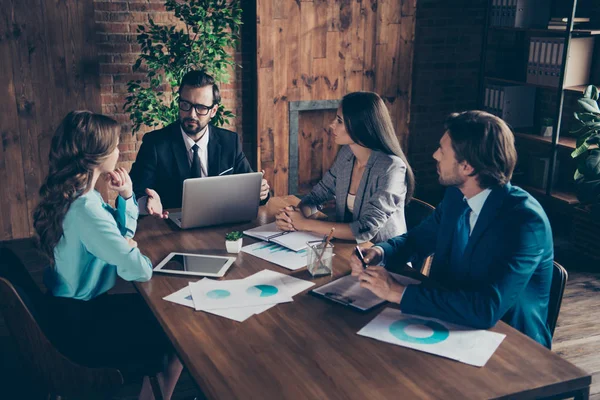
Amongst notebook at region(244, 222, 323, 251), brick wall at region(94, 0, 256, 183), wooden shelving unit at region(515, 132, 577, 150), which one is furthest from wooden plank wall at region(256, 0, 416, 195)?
notebook at region(244, 222, 323, 251)

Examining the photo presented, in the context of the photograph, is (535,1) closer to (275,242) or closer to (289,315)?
(275,242)

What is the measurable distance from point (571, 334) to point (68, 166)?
9.31ft

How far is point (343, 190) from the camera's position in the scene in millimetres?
3146

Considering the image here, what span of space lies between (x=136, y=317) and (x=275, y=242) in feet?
2.08

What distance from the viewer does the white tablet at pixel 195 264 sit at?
2.33 metres

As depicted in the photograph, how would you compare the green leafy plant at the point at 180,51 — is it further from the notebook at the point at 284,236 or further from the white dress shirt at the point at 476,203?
the white dress shirt at the point at 476,203

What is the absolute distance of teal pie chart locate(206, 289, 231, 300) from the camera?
2.14 meters

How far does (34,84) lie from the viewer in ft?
15.3

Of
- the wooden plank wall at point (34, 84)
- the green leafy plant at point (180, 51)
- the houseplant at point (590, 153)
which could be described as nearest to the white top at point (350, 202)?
the green leafy plant at point (180, 51)

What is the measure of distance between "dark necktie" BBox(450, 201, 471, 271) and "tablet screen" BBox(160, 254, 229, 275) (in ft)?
2.80

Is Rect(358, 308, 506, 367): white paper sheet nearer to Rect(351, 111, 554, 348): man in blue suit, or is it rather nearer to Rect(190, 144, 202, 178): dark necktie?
Rect(351, 111, 554, 348): man in blue suit

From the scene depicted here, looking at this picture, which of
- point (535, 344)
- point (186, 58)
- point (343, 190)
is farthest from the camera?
point (186, 58)

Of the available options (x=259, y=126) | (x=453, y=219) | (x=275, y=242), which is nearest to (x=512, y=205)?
(x=453, y=219)

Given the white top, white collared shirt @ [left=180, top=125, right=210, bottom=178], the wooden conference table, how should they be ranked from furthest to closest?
white collared shirt @ [left=180, top=125, right=210, bottom=178] < the white top < the wooden conference table
